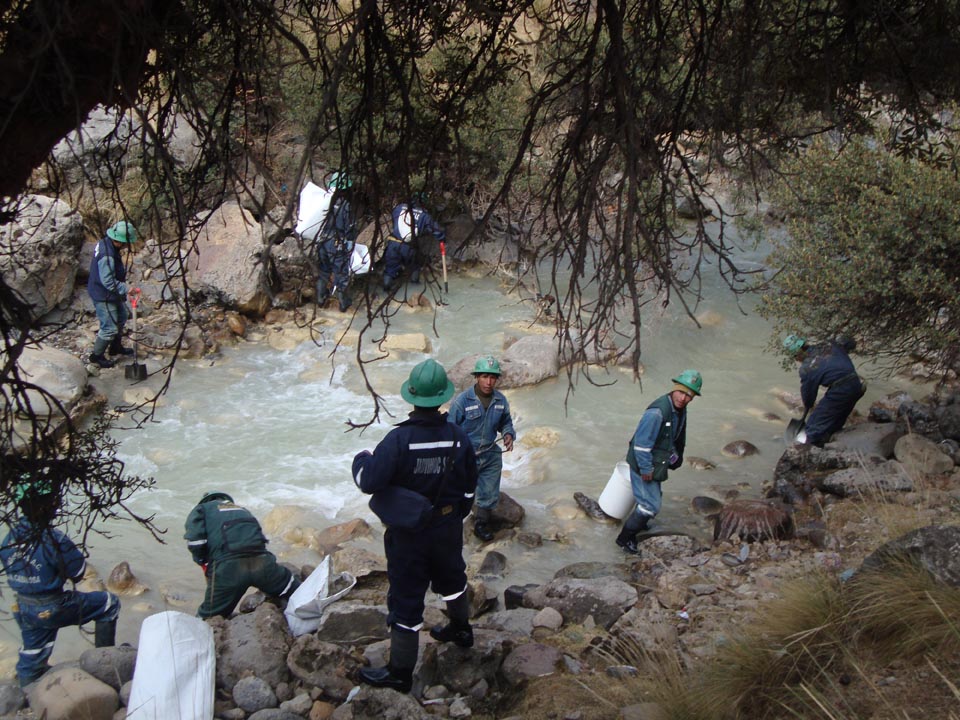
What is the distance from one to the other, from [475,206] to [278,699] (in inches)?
421

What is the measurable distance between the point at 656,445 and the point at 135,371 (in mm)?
6448

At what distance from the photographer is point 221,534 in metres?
5.52

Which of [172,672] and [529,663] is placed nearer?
[172,672]

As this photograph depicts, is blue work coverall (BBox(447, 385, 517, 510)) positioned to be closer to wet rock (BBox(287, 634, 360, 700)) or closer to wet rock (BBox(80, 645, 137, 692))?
wet rock (BBox(287, 634, 360, 700))

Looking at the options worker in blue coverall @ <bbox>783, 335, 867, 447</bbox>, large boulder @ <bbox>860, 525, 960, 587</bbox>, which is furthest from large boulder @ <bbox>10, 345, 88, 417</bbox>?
large boulder @ <bbox>860, 525, 960, 587</bbox>

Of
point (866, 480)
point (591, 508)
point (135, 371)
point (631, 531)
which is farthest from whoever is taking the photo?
point (135, 371)

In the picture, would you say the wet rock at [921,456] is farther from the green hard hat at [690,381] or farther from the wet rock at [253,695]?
the wet rock at [253,695]

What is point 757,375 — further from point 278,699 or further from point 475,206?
point 278,699

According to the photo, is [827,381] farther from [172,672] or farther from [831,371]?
[172,672]

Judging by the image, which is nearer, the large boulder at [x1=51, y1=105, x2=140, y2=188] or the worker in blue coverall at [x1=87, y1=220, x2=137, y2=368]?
the large boulder at [x1=51, y1=105, x2=140, y2=188]

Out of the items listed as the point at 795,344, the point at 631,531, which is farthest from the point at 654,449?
the point at 795,344

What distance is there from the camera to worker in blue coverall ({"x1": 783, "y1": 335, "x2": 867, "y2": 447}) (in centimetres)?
841

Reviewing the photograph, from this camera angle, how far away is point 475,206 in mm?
14367

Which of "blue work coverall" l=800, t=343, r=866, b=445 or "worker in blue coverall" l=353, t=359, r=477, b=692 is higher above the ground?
"blue work coverall" l=800, t=343, r=866, b=445
